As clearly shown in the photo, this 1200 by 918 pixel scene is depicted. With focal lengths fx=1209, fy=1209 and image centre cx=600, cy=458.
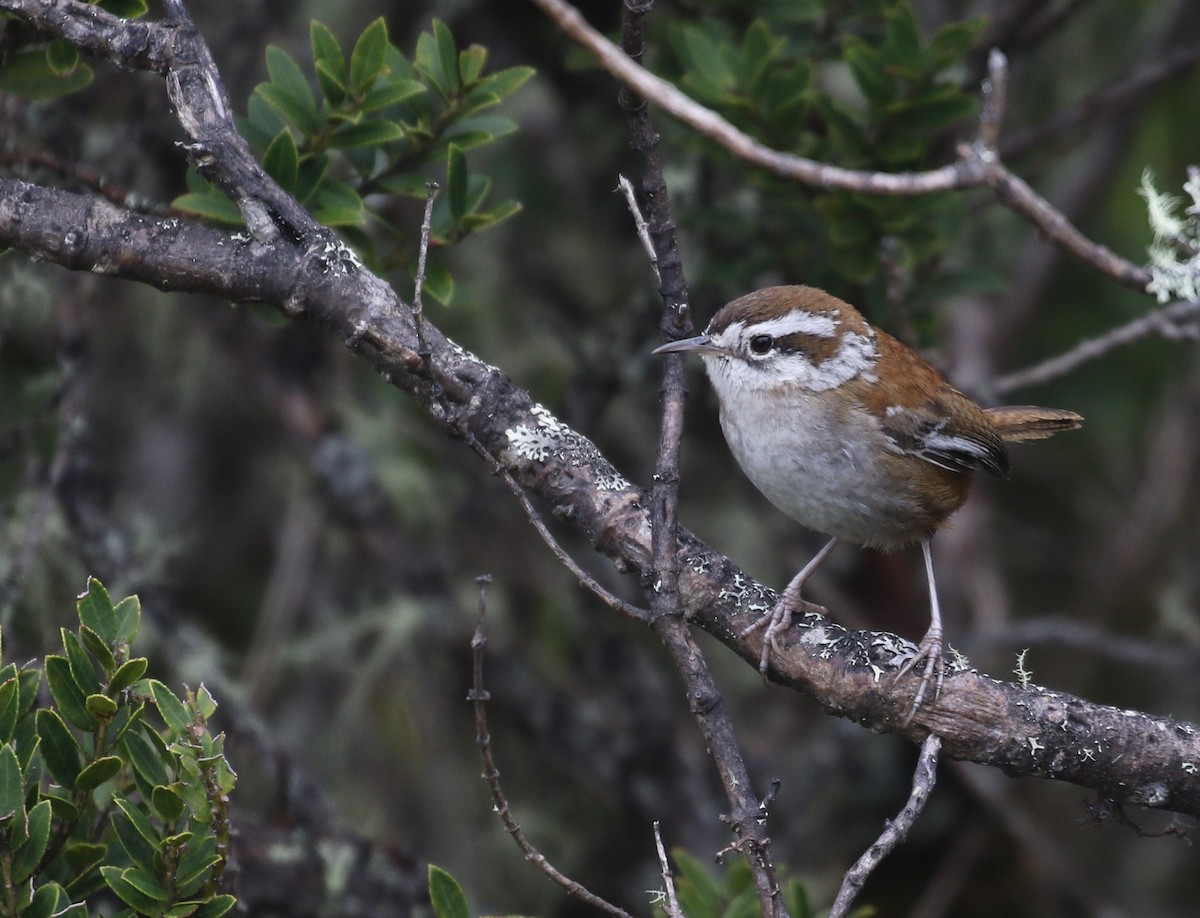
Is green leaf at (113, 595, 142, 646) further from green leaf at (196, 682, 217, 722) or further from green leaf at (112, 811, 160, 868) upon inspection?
green leaf at (112, 811, 160, 868)

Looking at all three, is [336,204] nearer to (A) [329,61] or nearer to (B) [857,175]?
(A) [329,61]

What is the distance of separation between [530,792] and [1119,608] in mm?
3157

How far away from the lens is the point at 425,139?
3.14m

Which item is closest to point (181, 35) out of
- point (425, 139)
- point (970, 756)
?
point (425, 139)

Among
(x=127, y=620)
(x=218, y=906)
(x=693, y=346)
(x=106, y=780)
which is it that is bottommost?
(x=218, y=906)

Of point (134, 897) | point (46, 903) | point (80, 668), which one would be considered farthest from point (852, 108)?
point (46, 903)

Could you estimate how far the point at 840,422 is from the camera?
11.8 feet

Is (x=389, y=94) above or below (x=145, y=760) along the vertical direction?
above

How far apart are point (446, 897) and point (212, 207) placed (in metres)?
1.65

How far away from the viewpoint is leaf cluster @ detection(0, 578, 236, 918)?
88.1 inches

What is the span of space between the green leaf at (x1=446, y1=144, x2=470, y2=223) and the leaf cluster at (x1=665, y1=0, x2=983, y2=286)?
92 cm

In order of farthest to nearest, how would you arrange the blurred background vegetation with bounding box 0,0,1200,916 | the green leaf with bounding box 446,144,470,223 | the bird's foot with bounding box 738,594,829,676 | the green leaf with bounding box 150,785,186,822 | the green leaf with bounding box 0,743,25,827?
the blurred background vegetation with bounding box 0,0,1200,916 → the green leaf with bounding box 446,144,470,223 → the bird's foot with bounding box 738,594,829,676 → the green leaf with bounding box 150,785,186,822 → the green leaf with bounding box 0,743,25,827

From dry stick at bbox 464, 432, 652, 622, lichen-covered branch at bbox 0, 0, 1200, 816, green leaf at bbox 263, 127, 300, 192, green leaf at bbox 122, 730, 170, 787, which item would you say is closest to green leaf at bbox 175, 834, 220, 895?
green leaf at bbox 122, 730, 170, 787

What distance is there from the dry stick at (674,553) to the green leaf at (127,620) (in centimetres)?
107
